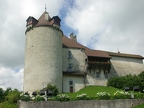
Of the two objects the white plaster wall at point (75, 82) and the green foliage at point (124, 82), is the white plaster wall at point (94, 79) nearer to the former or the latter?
the green foliage at point (124, 82)

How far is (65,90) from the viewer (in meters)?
41.1

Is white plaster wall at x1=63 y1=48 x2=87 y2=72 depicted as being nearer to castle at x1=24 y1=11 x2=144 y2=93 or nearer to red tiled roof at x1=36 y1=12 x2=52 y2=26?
castle at x1=24 y1=11 x2=144 y2=93

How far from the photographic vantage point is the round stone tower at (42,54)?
38125 mm

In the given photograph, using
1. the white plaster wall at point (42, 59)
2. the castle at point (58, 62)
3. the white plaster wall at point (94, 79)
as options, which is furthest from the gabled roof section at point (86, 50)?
the white plaster wall at point (42, 59)

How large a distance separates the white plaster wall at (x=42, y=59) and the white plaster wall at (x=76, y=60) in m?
3.38

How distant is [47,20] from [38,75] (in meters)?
10.6

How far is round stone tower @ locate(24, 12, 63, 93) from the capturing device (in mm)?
38125

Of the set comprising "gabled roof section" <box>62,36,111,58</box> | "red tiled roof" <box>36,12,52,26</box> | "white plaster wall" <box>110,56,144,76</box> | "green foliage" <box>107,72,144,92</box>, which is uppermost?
"red tiled roof" <box>36,12,52,26</box>

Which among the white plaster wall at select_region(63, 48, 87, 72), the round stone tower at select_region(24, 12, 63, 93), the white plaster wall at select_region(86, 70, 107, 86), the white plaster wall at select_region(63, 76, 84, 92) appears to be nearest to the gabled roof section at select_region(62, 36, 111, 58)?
the white plaster wall at select_region(63, 48, 87, 72)

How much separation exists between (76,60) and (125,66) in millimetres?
12427

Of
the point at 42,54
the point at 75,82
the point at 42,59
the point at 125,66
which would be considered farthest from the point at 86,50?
the point at 42,59

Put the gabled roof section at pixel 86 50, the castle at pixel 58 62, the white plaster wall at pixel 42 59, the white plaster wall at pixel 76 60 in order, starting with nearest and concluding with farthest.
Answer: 1. the white plaster wall at pixel 42 59
2. the castle at pixel 58 62
3. the white plaster wall at pixel 76 60
4. the gabled roof section at pixel 86 50

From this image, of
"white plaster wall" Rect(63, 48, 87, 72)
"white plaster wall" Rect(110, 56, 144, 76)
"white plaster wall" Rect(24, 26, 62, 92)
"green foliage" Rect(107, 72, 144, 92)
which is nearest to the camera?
"white plaster wall" Rect(24, 26, 62, 92)

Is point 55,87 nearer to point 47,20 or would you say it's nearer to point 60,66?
point 60,66
